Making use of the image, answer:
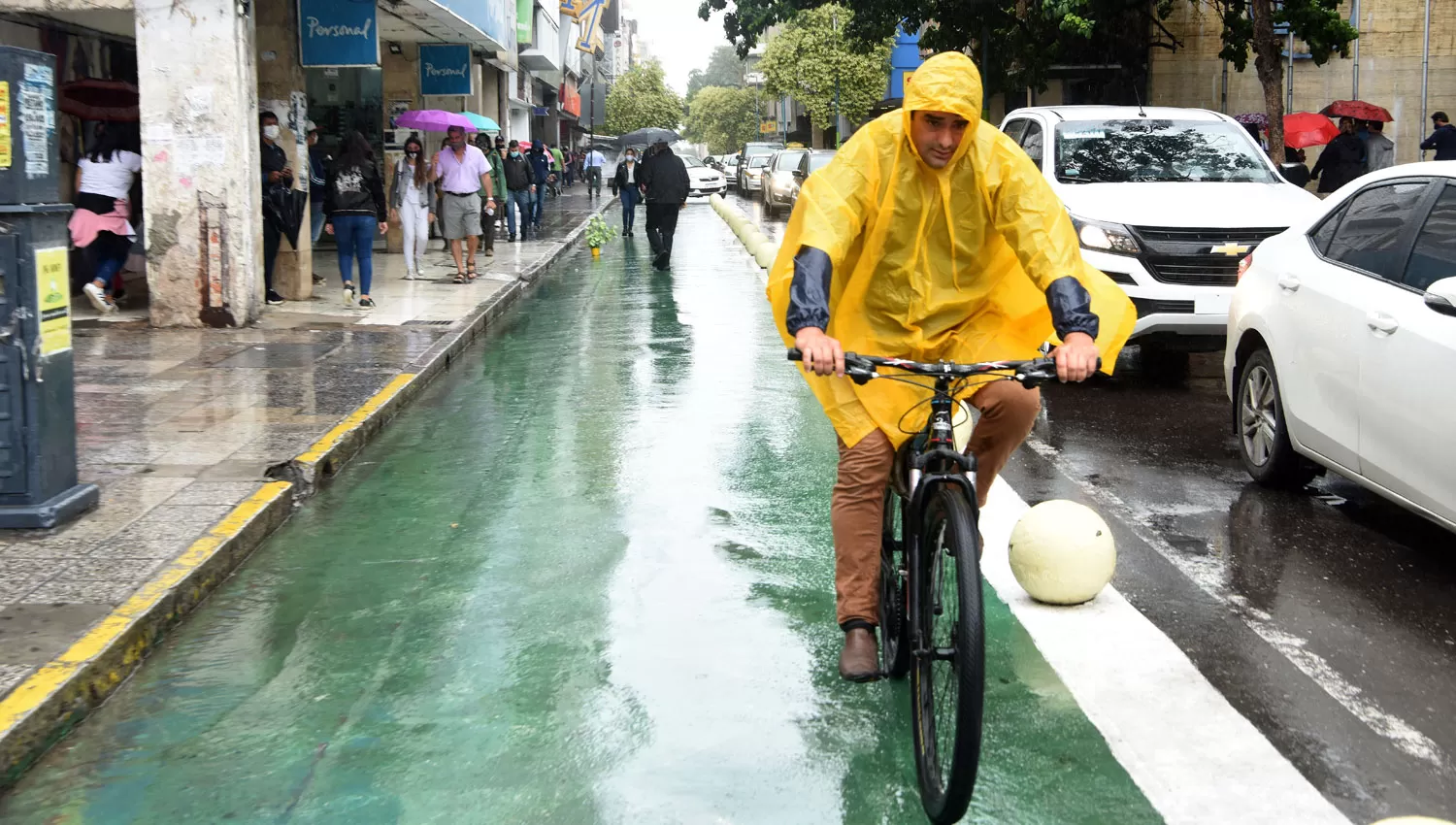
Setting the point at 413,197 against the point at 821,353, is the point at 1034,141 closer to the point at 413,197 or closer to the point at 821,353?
the point at 413,197

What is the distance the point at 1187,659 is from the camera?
4.82 m

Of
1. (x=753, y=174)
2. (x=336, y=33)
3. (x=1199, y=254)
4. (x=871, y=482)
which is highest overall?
(x=336, y=33)

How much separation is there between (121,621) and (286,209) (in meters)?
10.5

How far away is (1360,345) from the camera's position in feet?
19.9

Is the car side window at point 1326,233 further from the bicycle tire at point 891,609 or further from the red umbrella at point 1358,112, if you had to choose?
the red umbrella at point 1358,112

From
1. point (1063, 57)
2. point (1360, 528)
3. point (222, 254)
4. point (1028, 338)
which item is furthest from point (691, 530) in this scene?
point (1063, 57)

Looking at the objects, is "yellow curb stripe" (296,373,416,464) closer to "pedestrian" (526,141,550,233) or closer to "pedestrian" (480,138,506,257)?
"pedestrian" (480,138,506,257)

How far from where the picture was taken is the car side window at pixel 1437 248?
19.2ft

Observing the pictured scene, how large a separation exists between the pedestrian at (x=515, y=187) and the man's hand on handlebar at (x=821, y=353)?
21756 millimetres

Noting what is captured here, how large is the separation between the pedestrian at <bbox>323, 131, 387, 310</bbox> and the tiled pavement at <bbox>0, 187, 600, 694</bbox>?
0.52 m

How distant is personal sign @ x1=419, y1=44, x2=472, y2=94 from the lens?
924 inches

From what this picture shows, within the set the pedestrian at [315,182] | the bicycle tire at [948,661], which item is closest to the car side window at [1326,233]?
the bicycle tire at [948,661]

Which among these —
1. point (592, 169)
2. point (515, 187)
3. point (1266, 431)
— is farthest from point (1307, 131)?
point (592, 169)

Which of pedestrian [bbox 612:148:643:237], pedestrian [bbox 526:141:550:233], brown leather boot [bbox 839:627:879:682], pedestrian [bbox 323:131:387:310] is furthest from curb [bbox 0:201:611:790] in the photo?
pedestrian [bbox 526:141:550:233]
